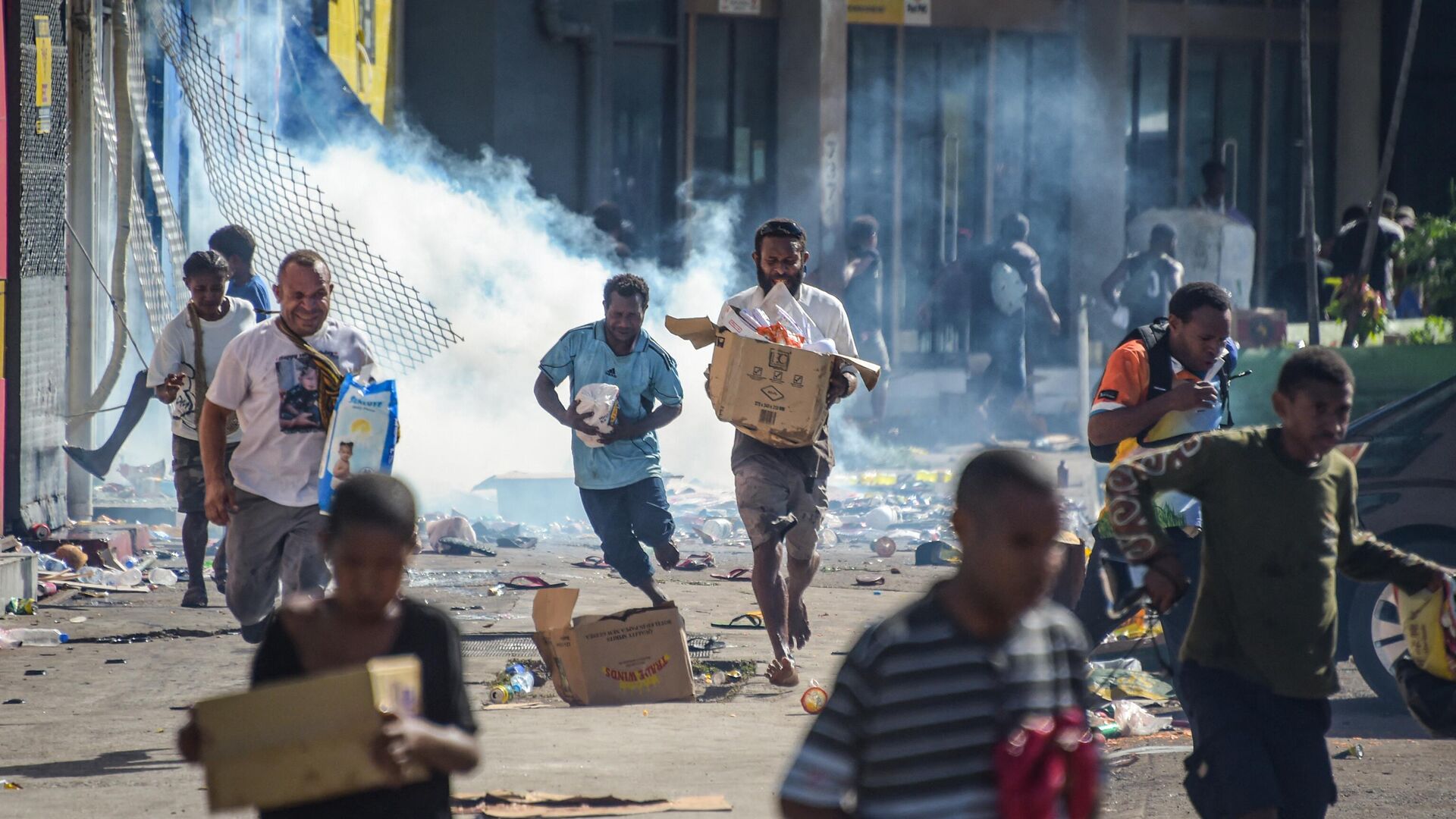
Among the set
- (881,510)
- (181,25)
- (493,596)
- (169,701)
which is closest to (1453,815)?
(169,701)

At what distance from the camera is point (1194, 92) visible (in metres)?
18.6

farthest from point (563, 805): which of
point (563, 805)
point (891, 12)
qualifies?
point (891, 12)

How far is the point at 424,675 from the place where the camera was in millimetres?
2893

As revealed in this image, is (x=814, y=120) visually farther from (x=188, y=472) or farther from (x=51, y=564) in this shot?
(x=188, y=472)

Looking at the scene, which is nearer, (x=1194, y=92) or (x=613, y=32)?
(x=613, y=32)

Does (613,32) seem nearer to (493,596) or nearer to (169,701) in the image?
(493,596)

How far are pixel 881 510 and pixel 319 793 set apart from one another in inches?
399

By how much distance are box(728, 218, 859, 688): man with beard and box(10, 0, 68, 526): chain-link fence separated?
4.63m

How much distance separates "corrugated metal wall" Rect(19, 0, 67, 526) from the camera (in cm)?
983

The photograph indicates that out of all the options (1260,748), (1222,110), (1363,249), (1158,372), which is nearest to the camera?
(1260,748)

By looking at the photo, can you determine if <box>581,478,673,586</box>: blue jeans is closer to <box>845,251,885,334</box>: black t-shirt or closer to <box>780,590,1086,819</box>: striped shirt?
<box>780,590,1086,819</box>: striped shirt

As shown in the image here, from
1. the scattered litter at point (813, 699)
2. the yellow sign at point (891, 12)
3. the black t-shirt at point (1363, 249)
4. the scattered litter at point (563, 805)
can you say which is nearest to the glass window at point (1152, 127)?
the yellow sign at point (891, 12)

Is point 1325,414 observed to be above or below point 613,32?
below

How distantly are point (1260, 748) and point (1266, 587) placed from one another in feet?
1.16
